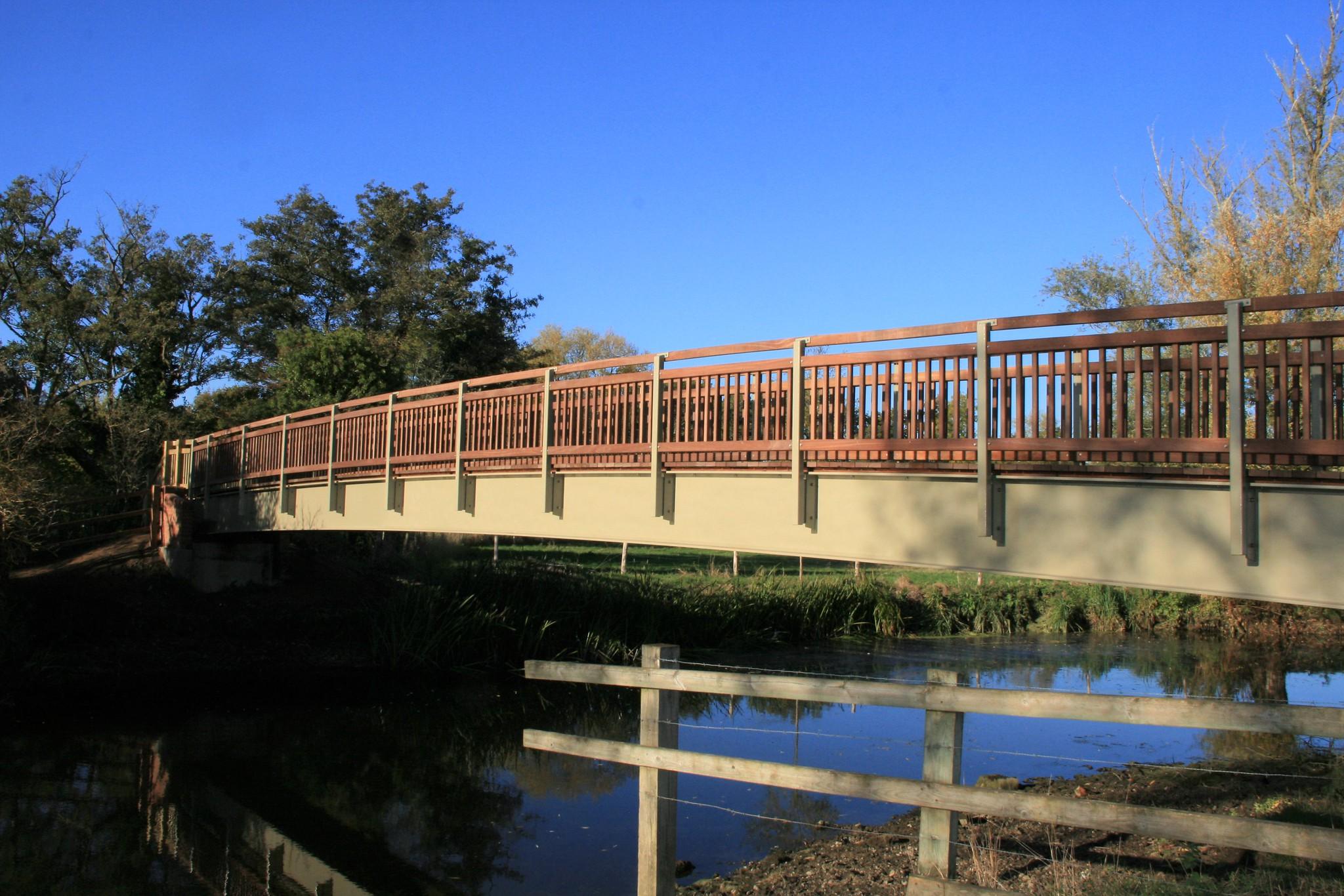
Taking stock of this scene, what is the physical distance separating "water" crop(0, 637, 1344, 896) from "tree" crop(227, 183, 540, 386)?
17595 mm

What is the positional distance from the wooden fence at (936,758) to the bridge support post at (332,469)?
1013 centimetres

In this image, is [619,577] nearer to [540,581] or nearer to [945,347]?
[540,581]

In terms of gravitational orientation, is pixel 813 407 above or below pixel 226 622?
above

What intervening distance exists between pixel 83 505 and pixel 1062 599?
23861mm

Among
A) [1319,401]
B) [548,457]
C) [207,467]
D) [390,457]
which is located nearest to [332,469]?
[390,457]

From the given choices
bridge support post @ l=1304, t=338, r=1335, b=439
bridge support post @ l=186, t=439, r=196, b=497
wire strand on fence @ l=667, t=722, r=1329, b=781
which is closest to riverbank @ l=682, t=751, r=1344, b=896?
wire strand on fence @ l=667, t=722, r=1329, b=781

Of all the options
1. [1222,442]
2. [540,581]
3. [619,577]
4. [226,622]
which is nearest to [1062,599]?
[619,577]

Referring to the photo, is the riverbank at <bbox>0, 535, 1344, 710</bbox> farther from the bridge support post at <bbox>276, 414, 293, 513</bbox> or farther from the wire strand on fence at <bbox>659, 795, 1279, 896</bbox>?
the wire strand on fence at <bbox>659, 795, 1279, 896</bbox>

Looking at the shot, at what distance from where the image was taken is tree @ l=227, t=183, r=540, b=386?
3466cm

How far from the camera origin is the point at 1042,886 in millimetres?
7137

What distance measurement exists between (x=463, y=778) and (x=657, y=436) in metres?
5.78

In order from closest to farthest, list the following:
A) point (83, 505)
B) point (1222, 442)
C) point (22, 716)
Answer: point (1222, 442) < point (22, 716) < point (83, 505)

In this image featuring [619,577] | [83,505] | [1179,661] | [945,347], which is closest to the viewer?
[945,347]

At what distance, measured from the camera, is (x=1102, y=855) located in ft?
27.6
